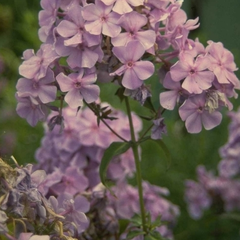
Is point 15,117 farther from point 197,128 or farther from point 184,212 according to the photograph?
point 197,128

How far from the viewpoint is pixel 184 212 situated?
161cm

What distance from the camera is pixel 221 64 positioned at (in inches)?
30.8

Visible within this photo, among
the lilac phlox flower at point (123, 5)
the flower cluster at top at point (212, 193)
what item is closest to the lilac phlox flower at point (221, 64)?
the lilac phlox flower at point (123, 5)

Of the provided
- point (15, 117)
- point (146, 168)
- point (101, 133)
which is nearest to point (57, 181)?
point (101, 133)

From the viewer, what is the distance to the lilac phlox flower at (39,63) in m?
0.77

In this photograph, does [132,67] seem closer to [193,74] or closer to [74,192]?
[193,74]

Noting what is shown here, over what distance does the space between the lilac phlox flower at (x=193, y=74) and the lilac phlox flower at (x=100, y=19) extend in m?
0.08

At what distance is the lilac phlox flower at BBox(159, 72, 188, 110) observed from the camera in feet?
2.52

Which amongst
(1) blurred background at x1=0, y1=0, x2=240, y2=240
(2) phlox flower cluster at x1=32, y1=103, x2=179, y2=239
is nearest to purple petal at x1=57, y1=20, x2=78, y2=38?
(2) phlox flower cluster at x1=32, y1=103, x2=179, y2=239

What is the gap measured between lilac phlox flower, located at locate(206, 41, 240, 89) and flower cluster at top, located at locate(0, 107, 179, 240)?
0.21 m

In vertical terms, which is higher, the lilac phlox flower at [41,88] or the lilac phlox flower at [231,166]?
the lilac phlox flower at [41,88]

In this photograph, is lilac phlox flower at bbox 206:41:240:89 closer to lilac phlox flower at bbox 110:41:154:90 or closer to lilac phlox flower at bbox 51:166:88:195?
lilac phlox flower at bbox 110:41:154:90

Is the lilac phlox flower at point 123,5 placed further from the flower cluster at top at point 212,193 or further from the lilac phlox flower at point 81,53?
the flower cluster at top at point 212,193

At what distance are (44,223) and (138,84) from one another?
191mm
